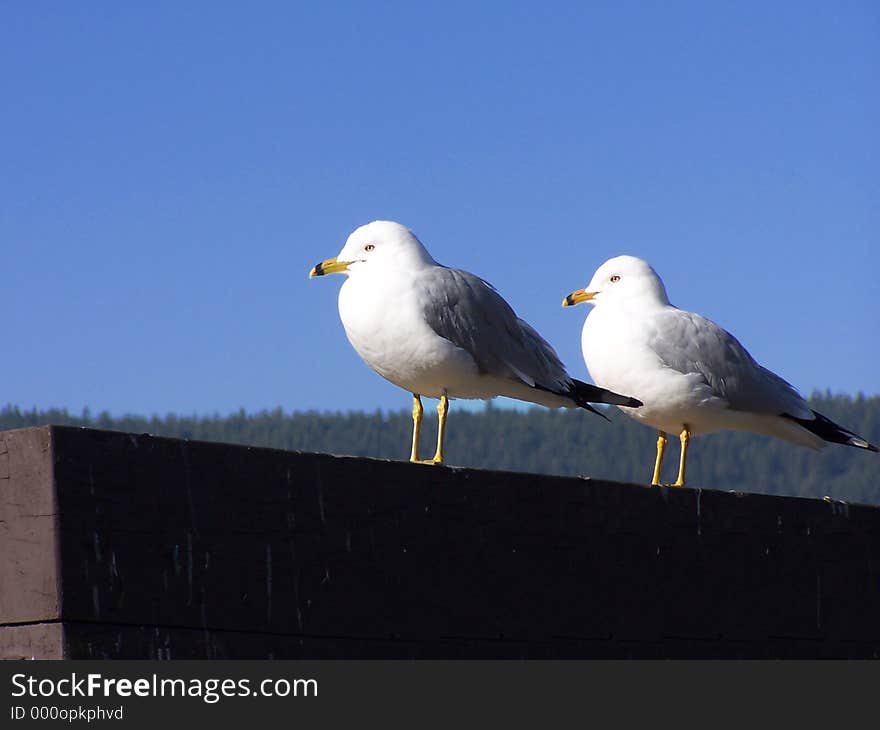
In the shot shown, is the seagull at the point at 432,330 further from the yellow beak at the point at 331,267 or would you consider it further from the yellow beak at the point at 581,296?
the yellow beak at the point at 581,296

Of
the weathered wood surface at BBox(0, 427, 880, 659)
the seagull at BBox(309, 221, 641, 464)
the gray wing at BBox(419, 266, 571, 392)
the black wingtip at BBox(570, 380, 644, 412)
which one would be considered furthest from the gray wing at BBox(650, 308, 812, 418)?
the weathered wood surface at BBox(0, 427, 880, 659)

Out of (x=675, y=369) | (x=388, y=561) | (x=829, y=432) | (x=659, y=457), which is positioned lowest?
(x=388, y=561)

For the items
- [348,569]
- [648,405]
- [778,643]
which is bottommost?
[778,643]

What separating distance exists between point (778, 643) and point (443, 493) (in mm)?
2671

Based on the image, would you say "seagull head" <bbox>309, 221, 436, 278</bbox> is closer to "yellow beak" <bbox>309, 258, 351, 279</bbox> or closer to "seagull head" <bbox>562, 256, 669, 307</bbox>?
"yellow beak" <bbox>309, 258, 351, 279</bbox>

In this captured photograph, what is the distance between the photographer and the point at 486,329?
9266mm

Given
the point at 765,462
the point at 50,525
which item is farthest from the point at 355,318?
the point at 765,462

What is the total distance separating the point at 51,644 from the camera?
6113 mm

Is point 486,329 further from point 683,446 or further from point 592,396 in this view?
point 683,446

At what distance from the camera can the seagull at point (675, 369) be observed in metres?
10.4

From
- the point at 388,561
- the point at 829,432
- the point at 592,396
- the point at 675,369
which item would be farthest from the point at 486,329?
the point at 829,432

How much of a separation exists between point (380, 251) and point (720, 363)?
110 inches

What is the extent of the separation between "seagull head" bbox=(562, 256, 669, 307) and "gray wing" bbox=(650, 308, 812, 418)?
239 millimetres

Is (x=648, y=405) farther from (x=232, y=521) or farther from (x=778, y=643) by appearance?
(x=232, y=521)
